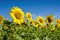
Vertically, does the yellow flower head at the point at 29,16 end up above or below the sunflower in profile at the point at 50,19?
below

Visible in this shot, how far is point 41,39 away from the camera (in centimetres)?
331

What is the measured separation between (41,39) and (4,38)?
0.70 meters

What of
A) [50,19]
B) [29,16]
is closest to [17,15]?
[29,16]

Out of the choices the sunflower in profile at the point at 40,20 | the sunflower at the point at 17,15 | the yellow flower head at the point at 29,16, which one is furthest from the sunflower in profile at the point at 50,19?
the sunflower at the point at 17,15

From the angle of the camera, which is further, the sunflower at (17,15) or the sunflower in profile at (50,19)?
the sunflower in profile at (50,19)

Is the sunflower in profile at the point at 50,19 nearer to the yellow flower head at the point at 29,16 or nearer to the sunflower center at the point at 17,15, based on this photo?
the yellow flower head at the point at 29,16

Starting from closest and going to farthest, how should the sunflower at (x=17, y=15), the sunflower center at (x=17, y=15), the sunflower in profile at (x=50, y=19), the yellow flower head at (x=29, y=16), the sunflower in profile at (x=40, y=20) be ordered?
1. the sunflower at (x=17, y=15)
2. the sunflower center at (x=17, y=15)
3. the yellow flower head at (x=29, y=16)
4. the sunflower in profile at (x=40, y=20)
5. the sunflower in profile at (x=50, y=19)

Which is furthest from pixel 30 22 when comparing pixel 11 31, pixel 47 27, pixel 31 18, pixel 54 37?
pixel 11 31

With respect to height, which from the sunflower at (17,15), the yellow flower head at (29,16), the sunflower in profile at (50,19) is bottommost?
the sunflower at (17,15)

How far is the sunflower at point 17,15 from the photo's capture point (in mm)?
2997

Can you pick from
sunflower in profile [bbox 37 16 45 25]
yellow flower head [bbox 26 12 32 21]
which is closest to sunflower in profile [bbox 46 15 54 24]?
sunflower in profile [bbox 37 16 45 25]

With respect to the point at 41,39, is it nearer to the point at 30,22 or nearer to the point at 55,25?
the point at 30,22

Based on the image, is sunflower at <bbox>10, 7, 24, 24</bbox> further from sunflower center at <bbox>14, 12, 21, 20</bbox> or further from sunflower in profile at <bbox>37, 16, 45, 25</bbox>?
sunflower in profile at <bbox>37, 16, 45, 25</bbox>

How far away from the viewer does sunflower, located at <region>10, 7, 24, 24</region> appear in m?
3.00
